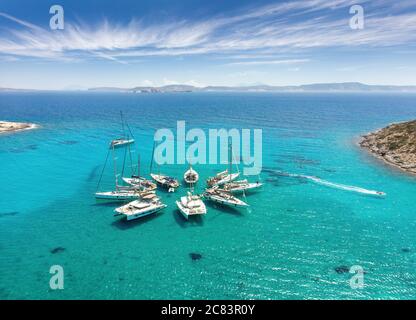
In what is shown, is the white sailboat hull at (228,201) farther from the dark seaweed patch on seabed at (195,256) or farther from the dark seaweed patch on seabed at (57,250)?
the dark seaweed patch on seabed at (57,250)

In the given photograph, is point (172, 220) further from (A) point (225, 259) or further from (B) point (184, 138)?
(B) point (184, 138)

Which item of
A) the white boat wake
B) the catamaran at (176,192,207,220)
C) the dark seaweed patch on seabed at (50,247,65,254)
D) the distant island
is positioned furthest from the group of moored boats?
the distant island

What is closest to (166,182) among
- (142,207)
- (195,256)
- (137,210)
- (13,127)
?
(142,207)

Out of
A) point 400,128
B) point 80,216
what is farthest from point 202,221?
point 400,128

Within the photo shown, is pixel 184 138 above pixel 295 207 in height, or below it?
above

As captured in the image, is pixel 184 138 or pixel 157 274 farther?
pixel 184 138

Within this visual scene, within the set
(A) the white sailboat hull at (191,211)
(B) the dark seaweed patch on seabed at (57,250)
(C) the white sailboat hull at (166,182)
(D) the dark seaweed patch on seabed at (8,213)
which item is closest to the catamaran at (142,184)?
(C) the white sailboat hull at (166,182)

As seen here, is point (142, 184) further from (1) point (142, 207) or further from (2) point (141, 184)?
(1) point (142, 207)
